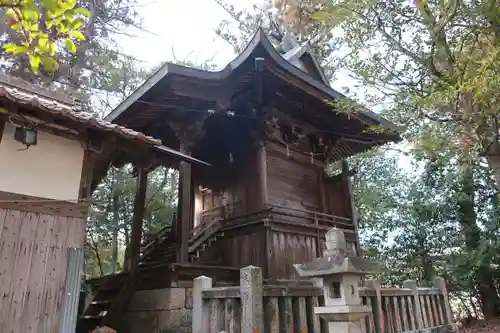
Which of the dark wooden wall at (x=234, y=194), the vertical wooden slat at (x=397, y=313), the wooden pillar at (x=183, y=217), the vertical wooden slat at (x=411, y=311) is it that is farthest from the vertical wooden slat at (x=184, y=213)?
the vertical wooden slat at (x=411, y=311)

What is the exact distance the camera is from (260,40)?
691 cm

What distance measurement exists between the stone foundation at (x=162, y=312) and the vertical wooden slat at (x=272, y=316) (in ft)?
6.72

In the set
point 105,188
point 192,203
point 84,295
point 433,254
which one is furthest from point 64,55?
point 433,254

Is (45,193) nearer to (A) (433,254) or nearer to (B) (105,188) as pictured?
(B) (105,188)

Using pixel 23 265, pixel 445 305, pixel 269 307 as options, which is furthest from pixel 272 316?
pixel 445 305

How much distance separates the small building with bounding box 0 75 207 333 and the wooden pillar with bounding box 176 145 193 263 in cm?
203

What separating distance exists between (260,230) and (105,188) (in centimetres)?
823

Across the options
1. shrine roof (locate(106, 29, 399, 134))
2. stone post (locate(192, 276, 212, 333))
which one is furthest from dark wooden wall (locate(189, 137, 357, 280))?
stone post (locate(192, 276, 212, 333))

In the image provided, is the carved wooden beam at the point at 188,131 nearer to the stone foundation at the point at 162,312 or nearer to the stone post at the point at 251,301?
the stone foundation at the point at 162,312

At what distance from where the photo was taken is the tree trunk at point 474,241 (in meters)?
11.7

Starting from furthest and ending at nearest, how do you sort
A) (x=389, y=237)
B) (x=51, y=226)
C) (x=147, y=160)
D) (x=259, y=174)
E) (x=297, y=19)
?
(x=389, y=237) → (x=297, y=19) → (x=259, y=174) → (x=147, y=160) → (x=51, y=226)

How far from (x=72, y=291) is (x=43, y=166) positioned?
1.66 m

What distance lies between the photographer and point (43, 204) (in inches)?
191

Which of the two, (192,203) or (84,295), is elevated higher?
(192,203)
